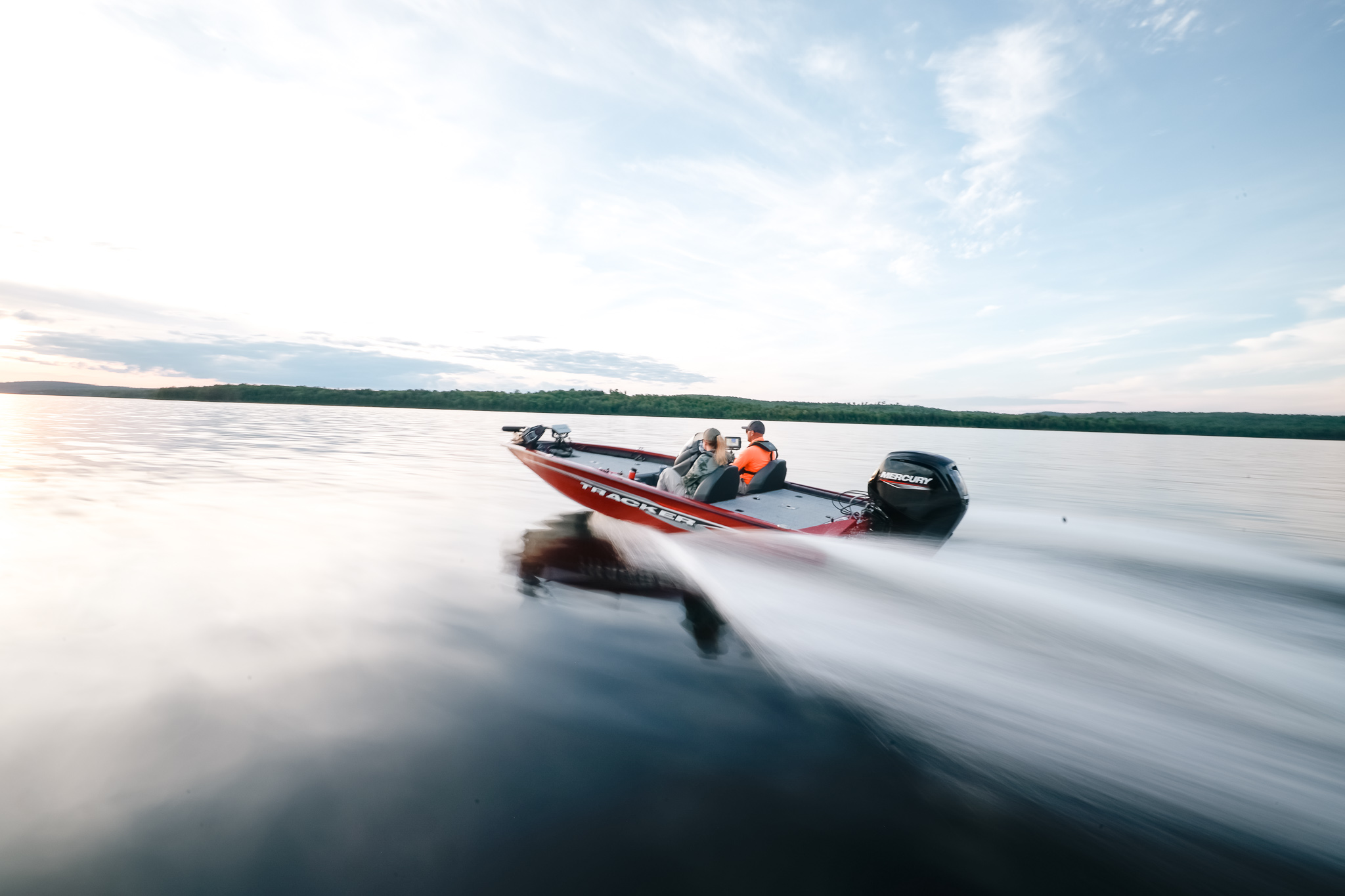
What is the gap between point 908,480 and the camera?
5770 millimetres

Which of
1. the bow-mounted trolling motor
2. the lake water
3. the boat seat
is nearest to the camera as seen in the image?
the lake water

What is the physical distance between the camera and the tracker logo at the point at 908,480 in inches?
223

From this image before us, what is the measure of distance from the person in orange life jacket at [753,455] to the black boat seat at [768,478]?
59 millimetres

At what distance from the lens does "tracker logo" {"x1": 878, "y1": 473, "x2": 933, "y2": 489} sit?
566cm

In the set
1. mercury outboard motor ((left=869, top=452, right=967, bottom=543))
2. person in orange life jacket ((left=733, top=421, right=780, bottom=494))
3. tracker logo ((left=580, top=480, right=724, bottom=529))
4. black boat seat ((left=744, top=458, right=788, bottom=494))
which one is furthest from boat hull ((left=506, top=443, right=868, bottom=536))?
person in orange life jacket ((left=733, top=421, right=780, bottom=494))

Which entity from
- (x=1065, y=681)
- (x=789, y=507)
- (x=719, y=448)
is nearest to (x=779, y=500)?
(x=789, y=507)

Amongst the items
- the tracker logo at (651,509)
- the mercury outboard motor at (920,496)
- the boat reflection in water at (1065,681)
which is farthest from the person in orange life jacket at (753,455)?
the mercury outboard motor at (920,496)

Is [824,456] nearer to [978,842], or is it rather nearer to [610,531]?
[610,531]

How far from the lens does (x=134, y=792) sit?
2635 millimetres

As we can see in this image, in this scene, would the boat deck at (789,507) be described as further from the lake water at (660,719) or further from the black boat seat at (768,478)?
the lake water at (660,719)

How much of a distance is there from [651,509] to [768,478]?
1.56m

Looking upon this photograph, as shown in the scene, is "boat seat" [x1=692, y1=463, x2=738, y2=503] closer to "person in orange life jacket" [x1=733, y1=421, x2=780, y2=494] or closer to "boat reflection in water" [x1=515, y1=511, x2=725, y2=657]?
"person in orange life jacket" [x1=733, y1=421, x2=780, y2=494]

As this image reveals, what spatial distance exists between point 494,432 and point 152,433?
517 inches

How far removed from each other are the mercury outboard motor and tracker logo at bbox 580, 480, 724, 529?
5.63ft
